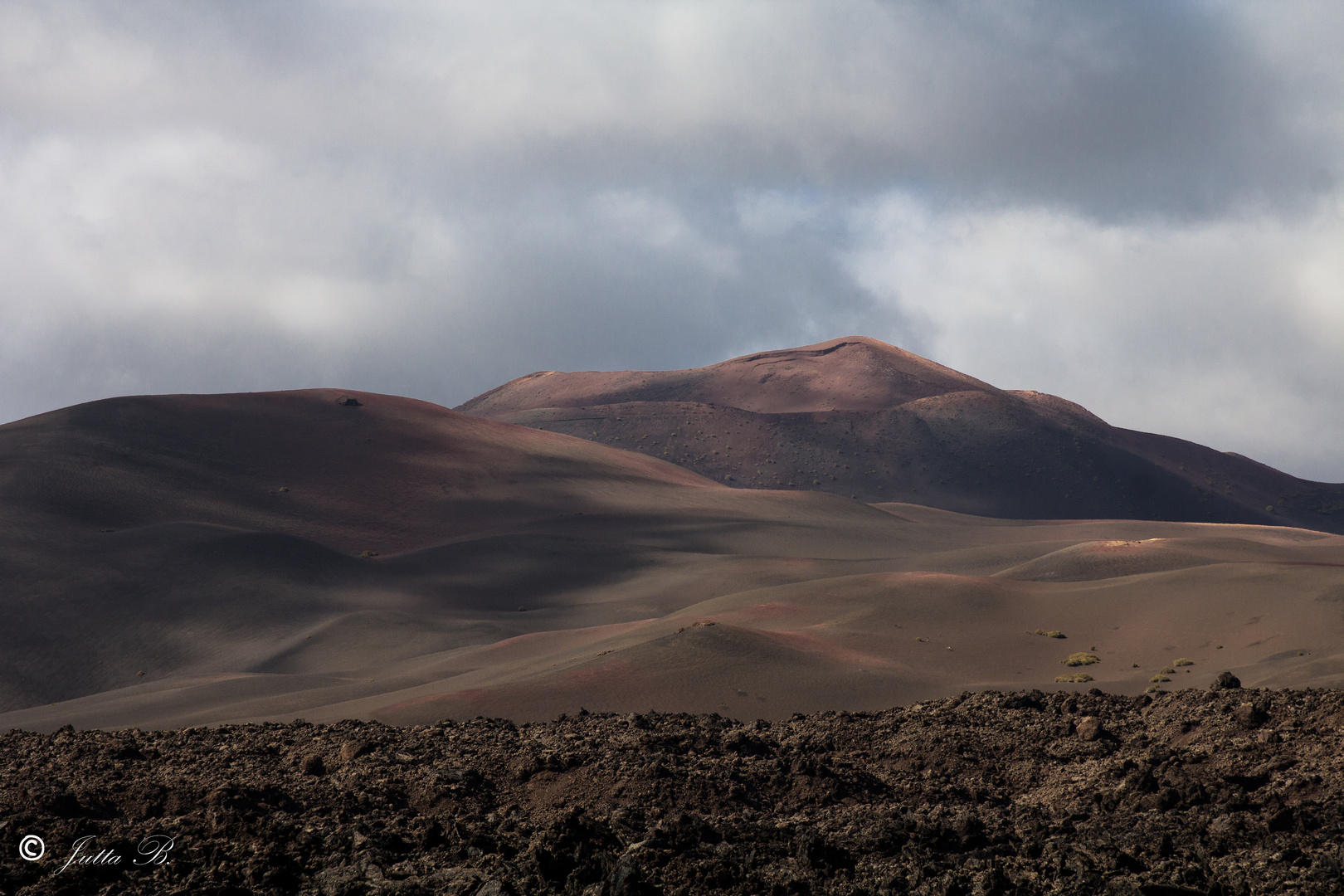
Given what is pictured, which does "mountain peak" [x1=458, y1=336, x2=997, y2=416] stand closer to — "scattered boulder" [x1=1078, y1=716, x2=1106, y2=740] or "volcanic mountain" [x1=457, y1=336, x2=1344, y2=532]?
"volcanic mountain" [x1=457, y1=336, x2=1344, y2=532]

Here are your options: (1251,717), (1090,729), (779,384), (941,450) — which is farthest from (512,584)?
(779,384)

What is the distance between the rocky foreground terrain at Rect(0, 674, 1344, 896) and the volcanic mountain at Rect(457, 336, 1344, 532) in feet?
273

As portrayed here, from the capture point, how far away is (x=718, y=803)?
26.4 feet

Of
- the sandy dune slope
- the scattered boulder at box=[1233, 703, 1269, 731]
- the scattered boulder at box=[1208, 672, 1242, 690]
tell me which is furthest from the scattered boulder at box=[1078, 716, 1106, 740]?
the sandy dune slope

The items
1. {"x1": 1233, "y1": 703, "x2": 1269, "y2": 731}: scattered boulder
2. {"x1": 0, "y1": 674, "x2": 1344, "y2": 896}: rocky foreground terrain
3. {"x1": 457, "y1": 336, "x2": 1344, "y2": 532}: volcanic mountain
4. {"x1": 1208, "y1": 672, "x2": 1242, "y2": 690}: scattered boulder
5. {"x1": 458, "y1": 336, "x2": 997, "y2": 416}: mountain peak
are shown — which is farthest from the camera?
{"x1": 458, "y1": 336, "x2": 997, "y2": 416}: mountain peak

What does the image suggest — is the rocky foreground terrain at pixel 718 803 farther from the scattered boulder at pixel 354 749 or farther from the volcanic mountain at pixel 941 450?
the volcanic mountain at pixel 941 450

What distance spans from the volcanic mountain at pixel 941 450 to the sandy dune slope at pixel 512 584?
24817mm

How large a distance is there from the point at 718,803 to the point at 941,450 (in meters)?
97.9

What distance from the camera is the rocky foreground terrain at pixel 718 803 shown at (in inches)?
221

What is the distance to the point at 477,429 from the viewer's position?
7069 centimetres

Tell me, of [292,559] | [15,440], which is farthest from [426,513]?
[15,440]

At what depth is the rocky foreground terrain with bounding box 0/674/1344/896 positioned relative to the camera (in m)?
5.61

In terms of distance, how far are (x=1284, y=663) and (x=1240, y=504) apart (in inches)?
3975

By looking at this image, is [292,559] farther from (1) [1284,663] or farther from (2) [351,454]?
(1) [1284,663]
